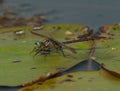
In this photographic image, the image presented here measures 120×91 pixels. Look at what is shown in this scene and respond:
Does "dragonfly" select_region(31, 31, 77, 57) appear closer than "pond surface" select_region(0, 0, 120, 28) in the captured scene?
Yes

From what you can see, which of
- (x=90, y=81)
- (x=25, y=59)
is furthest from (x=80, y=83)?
(x=25, y=59)

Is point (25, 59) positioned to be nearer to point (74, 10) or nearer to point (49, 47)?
point (49, 47)

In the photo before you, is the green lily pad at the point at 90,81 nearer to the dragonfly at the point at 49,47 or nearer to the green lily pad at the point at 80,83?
the green lily pad at the point at 80,83

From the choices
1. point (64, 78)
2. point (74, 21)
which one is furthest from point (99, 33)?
point (64, 78)

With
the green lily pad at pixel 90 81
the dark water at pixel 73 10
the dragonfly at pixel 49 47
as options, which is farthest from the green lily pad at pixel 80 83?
the dark water at pixel 73 10

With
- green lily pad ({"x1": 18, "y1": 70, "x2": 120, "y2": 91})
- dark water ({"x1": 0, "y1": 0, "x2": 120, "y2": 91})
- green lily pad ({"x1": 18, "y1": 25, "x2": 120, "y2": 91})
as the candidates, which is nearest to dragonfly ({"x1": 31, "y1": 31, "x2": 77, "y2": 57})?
green lily pad ({"x1": 18, "y1": 25, "x2": 120, "y2": 91})

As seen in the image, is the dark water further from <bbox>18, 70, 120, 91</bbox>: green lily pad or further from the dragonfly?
<bbox>18, 70, 120, 91</bbox>: green lily pad

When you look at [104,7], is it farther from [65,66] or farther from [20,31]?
[65,66]
